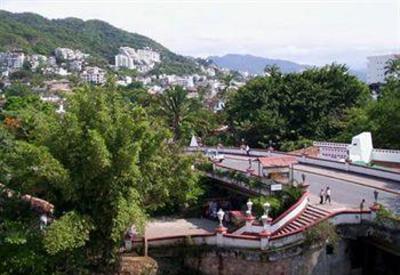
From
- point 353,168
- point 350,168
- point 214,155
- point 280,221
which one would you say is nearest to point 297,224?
point 280,221

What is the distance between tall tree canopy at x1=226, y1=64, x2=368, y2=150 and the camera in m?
51.4

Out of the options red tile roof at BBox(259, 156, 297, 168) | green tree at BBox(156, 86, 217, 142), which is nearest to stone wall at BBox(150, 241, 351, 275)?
red tile roof at BBox(259, 156, 297, 168)

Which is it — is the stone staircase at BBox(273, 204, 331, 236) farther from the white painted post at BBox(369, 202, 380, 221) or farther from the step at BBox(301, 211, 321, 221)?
the white painted post at BBox(369, 202, 380, 221)

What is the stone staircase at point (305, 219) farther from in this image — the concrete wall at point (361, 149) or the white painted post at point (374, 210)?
the concrete wall at point (361, 149)

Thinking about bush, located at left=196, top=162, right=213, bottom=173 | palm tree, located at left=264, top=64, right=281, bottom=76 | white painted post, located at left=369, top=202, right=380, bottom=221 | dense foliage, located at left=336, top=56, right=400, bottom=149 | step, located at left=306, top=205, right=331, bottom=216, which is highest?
palm tree, located at left=264, top=64, right=281, bottom=76

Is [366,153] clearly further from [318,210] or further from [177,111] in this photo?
[177,111]

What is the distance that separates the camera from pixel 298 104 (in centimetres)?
5228

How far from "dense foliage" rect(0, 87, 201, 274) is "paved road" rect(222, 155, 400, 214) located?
33.9 ft

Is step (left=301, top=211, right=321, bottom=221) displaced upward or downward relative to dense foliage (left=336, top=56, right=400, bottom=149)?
downward

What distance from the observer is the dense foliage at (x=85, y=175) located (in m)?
19.0

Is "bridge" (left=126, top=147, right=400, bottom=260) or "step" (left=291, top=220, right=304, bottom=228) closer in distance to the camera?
"bridge" (left=126, top=147, right=400, bottom=260)

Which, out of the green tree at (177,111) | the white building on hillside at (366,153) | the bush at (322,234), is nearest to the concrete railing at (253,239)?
the bush at (322,234)

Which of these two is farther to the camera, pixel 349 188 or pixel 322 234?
pixel 349 188

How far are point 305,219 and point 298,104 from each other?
29371 mm
